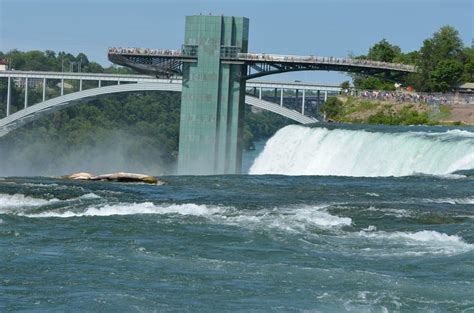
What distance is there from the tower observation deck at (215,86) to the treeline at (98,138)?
23086 millimetres

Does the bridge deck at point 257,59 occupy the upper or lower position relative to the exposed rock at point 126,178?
upper

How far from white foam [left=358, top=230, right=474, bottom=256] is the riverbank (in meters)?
36.1

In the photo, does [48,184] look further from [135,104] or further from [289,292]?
[135,104]

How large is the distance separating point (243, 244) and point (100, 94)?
56980mm

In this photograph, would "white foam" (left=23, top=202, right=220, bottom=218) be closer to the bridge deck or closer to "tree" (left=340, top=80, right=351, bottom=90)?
the bridge deck

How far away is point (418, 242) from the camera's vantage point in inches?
1266

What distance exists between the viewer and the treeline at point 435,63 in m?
76.2

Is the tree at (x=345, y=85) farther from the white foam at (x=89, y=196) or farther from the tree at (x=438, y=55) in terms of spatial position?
the white foam at (x=89, y=196)

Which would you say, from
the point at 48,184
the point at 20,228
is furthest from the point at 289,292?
the point at 48,184

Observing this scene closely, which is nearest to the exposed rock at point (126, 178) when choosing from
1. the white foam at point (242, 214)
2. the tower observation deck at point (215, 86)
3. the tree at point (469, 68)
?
the white foam at point (242, 214)

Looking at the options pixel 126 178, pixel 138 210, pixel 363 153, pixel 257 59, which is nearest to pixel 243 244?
pixel 138 210

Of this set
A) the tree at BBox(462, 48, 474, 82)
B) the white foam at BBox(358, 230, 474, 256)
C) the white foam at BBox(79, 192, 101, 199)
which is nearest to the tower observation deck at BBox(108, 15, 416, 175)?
the tree at BBox(462, 48, 474, 82)

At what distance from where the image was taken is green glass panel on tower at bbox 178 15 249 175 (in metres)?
73.1

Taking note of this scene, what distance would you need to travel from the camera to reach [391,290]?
2642 cm
